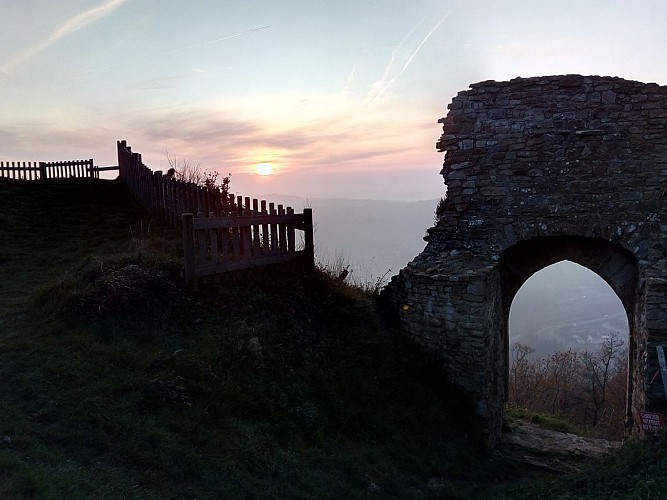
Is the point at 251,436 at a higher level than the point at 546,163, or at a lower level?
lower

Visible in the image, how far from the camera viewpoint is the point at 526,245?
884 centimetres

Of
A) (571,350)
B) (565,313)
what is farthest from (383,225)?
(565,313)

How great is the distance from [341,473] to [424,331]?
353cm

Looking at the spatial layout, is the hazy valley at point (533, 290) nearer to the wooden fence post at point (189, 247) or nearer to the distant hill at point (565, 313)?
the distant hill at point (565, 313)

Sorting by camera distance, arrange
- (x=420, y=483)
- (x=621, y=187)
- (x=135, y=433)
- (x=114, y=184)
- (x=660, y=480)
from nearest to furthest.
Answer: (x=660, y=480), (x=135, y=433), (x=420, y=483), (x=621, y=187), (x=114, y=184)

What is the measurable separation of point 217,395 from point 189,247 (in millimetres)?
2323

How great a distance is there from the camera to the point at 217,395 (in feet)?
17.6

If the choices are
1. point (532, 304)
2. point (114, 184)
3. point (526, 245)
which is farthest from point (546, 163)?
point (532, 304)

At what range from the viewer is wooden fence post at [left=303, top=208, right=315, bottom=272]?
865cm

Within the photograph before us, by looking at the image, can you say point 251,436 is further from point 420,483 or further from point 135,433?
point 420,483

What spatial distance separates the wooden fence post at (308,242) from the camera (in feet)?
28.4

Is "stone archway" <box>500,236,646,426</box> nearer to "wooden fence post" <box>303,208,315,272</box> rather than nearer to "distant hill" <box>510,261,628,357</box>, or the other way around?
"wooden fence post" <box>303,208,315,272</box>

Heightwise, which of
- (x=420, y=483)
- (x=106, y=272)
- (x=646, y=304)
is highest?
(x=106, y=272)

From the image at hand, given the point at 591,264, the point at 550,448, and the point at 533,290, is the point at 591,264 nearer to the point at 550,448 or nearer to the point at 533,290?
the point at 550,448
